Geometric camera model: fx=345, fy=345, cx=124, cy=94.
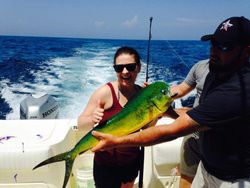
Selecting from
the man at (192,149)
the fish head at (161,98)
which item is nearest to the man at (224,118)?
the fish head at (161,98)

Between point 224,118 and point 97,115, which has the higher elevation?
point 224,118

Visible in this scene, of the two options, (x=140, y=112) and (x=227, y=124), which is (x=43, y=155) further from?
(x=227, y=124)

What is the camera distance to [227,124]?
1595 mm

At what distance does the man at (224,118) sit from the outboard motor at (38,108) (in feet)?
9.20

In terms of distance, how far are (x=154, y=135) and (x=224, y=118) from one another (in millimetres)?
361

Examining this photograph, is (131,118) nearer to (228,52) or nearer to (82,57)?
(228,52)

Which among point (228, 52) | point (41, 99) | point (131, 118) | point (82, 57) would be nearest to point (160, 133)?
point (131, 118)

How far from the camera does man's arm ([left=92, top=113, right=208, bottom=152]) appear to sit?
1.63 meters

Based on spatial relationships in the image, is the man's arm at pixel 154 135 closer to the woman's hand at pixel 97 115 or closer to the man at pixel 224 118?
the man at pixel 224 118

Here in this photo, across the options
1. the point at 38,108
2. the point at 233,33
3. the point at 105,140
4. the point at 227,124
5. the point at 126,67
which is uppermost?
the point at 233,33

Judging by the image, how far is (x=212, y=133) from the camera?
174 centimetres

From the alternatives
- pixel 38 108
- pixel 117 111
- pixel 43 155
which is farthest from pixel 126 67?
pixel 38 108

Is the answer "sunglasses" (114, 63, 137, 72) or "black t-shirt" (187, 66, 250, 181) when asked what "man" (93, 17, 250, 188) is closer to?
"black t-shirt" (187, 66, 250, 181)

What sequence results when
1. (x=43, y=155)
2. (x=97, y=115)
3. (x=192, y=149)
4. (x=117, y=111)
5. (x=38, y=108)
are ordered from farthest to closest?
(x=38, y=108), (x=43, y=155), (x=192, y=149), (x=117, y=111), (x=97, y=115)
